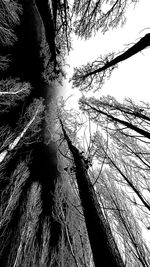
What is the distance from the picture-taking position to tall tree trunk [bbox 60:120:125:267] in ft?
4.11

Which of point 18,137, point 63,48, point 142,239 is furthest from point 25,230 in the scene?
point 63,48

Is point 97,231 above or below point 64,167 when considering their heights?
below

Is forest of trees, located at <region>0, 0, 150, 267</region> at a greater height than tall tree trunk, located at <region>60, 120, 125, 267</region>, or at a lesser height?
greater

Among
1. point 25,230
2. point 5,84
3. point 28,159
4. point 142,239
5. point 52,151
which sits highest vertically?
point 52,151

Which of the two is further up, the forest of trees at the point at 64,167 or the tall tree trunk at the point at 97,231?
the forest of trees at the point at 64,167

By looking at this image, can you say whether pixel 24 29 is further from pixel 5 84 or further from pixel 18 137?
pixel 18 137

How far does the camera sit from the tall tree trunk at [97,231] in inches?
49.4

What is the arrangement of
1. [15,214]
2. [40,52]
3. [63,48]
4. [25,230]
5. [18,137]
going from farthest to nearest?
[40,52] → [63,48] → [18,137] → [15,214] → [25,230]

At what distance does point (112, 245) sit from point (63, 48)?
10.8 m

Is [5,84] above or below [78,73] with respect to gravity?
above

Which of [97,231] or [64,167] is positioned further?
[64,167]

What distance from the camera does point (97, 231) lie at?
4.99 feet

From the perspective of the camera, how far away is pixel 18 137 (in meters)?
6.90

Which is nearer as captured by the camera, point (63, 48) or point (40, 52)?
point (63, 48)
